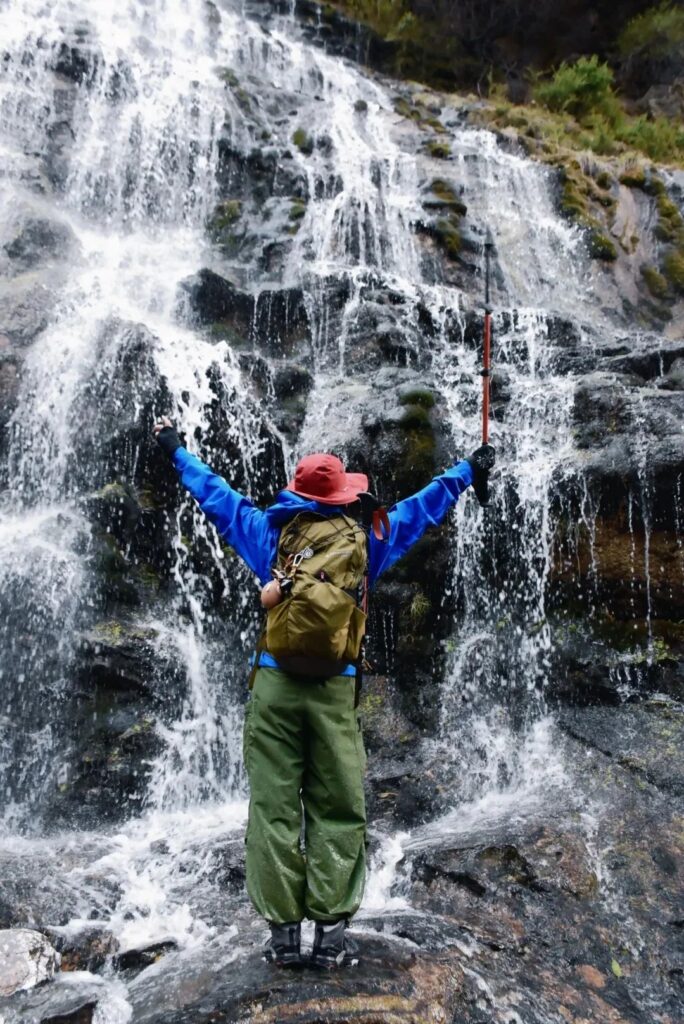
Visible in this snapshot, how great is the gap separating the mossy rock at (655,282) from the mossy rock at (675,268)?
18 centimetres

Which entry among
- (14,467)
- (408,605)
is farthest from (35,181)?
(408,605)

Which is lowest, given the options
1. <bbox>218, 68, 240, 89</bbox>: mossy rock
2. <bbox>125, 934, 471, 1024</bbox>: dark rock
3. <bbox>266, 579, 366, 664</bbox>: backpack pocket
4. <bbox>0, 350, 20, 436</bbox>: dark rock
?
<bbox>125, 934, 471, 1024</bbox>: dark rock

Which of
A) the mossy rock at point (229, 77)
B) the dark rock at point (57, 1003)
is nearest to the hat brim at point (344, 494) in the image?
the dark rock at point (57, 1003)

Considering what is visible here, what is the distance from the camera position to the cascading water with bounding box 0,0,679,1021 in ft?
20.8

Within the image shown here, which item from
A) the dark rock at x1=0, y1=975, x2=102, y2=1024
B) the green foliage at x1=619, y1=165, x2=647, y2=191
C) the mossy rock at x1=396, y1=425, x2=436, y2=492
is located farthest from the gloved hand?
the green foliage at x1=619, y1=165, x2=647, y2=191

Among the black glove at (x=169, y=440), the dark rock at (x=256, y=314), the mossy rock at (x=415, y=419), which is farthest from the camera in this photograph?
the dark rock at (x=256, y=314)

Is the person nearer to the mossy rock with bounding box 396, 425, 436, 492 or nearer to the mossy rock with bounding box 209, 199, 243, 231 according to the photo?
the mossy rock with bounding box 396, 425, 436, 492

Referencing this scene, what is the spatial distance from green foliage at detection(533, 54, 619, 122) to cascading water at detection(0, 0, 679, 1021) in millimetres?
5498

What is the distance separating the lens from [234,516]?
3.65 metres

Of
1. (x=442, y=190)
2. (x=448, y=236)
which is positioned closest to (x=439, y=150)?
(x=442, y=190)

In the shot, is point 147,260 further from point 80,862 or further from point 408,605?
point 80,862

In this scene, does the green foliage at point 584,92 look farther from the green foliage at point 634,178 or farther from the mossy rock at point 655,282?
the mossy rock at point 655,282

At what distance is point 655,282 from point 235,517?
44.0ft

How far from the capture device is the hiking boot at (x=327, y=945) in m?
3.23
